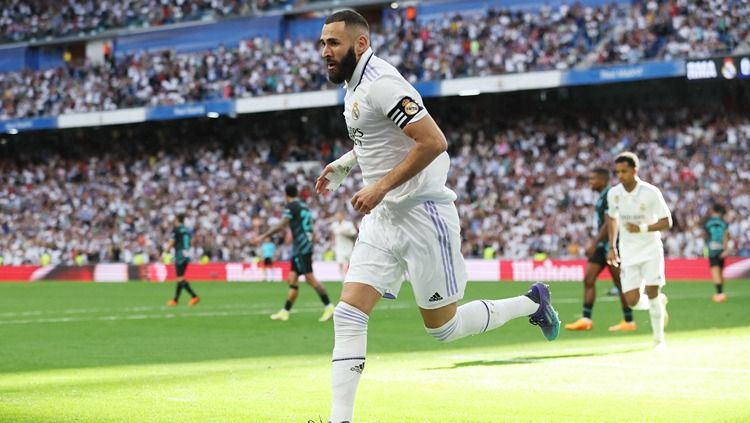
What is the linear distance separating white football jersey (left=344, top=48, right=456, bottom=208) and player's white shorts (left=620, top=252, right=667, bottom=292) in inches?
269

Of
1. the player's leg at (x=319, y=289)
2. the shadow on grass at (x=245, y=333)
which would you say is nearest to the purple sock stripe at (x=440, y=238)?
the shadow on grass at (x=245, y=333)

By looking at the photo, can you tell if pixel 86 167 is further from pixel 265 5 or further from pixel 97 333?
pixel 97 333

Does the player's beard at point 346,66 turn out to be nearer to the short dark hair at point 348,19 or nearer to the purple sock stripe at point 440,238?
the short dark hair at point 348,19

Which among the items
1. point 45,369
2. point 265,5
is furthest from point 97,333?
point 265,5

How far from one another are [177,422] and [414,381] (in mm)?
3171

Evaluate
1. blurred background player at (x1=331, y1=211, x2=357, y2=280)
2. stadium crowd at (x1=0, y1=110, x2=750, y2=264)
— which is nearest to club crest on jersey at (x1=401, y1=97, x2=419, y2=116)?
blurred background player at (x1=331, y1=211, x2=357, y2=280)

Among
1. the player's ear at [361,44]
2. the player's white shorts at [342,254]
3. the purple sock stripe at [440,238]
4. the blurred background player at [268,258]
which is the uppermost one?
the player's ear at [361,44]

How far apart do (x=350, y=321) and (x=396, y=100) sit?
1456 mm

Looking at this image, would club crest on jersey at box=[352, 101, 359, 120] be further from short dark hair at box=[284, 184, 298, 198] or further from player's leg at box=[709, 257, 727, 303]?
player's leg at box=[709, 257, 727, 303]

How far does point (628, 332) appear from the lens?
53.6 feet

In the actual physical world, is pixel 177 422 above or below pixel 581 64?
below

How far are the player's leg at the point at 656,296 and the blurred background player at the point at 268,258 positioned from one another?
84.7 ft

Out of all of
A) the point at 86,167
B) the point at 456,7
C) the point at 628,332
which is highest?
the point at 456,7

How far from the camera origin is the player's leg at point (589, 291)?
16.9m
